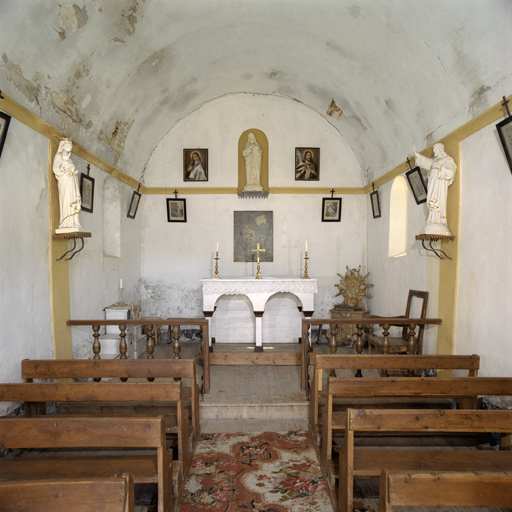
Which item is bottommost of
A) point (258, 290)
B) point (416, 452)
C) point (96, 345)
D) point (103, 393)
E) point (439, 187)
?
point (416, 452)

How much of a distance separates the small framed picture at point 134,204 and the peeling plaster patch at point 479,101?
20.2 feet

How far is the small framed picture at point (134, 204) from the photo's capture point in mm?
7909

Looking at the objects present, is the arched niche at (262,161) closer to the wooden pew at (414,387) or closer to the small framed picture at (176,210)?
the small framed picture at (176,210)

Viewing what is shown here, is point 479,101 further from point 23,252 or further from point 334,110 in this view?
point 23,252

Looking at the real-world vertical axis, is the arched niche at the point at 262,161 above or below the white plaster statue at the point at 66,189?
above

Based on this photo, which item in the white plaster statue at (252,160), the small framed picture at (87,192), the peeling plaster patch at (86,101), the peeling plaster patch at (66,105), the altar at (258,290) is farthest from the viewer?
the white plaster statue at (252,160)

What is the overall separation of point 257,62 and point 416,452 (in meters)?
6.88

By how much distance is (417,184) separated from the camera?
6000mm

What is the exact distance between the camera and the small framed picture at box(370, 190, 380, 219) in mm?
7969

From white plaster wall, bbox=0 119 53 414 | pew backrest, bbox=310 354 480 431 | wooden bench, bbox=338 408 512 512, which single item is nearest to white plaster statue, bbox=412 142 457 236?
pew backrest, bbox=310 354 480 431

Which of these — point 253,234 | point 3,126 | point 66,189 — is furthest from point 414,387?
point 253,234

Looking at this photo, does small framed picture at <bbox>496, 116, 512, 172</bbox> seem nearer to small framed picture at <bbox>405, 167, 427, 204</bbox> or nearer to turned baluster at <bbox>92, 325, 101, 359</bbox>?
small framed picture at <bbox>405, 167, 427, 204</bbox>

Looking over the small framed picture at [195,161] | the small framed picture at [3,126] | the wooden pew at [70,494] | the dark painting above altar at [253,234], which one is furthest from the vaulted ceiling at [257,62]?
the wooden pew at [70,494]

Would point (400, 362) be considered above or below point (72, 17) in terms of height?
below
